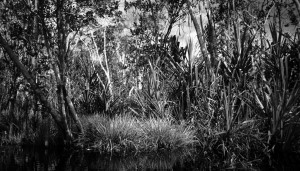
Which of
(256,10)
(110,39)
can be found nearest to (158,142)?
(256,10)

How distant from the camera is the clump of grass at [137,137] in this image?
8.22 metres

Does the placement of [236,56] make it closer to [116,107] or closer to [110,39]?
[116,107]

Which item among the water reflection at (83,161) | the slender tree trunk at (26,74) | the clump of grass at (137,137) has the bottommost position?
the water reflection at (83,161)

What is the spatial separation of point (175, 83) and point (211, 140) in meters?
2.94

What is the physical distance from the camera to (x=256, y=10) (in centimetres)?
1647

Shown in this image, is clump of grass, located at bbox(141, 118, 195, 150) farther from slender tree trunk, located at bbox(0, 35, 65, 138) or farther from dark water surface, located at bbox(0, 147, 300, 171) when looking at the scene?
slender tree trunk, located at bbox(0, 35, 65, 138)

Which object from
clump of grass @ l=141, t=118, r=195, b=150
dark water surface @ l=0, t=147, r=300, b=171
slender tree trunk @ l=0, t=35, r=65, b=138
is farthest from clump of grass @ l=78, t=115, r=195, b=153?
slender tree trunk @ l=0, t=35, r=65, b=138

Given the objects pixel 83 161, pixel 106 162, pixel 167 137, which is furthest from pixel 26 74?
pixel 167 137

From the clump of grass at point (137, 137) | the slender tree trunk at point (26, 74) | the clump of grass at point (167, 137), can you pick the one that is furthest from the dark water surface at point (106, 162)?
the slender tree trunk at point (26, 74)

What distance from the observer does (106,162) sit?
6.88m

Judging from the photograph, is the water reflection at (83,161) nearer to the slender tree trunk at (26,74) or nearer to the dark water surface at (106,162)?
the dark water surface at (106,162)

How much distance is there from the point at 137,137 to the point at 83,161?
1914 mm

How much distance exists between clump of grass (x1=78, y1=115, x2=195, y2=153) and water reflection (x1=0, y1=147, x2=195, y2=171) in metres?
0.47

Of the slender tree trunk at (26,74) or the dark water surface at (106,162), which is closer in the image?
the dark water surface at (106,162)
